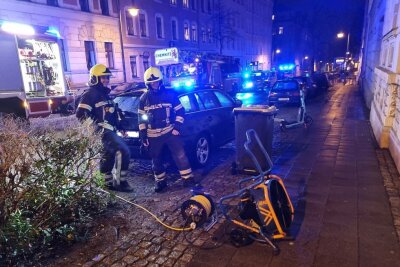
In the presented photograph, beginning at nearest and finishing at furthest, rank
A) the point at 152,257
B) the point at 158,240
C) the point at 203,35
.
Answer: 1. the point at 152,257
2. the point at 158,240
3. the point at 203,35

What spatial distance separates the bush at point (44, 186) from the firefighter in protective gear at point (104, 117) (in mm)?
752

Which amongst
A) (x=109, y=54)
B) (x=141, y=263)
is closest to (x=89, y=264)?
(x=141, y=263)

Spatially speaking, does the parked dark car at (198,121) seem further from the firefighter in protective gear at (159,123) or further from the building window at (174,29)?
the building window at (174,29)

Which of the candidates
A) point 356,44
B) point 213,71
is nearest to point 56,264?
point 213,71

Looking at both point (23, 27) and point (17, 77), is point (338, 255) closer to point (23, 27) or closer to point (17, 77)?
point (17, 77)

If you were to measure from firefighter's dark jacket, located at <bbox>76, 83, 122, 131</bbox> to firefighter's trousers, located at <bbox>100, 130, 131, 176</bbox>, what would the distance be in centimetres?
14

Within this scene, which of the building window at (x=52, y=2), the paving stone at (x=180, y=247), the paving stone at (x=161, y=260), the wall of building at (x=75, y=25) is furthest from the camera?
the building window at (x=52, y=2)

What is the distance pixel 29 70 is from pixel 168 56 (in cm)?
777

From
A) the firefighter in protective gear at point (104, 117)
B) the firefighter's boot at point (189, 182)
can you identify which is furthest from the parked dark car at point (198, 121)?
the firefighter's boot at point (189, 182)

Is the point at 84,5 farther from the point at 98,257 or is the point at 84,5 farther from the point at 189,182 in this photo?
the point at 98,257

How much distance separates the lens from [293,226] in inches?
147

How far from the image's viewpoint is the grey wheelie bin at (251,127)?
5.52 meters

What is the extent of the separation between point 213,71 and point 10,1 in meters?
12.8

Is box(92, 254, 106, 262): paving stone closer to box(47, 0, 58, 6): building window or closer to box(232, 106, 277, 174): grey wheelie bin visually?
box(232, 106, 277, 174): grey wheelie bin
